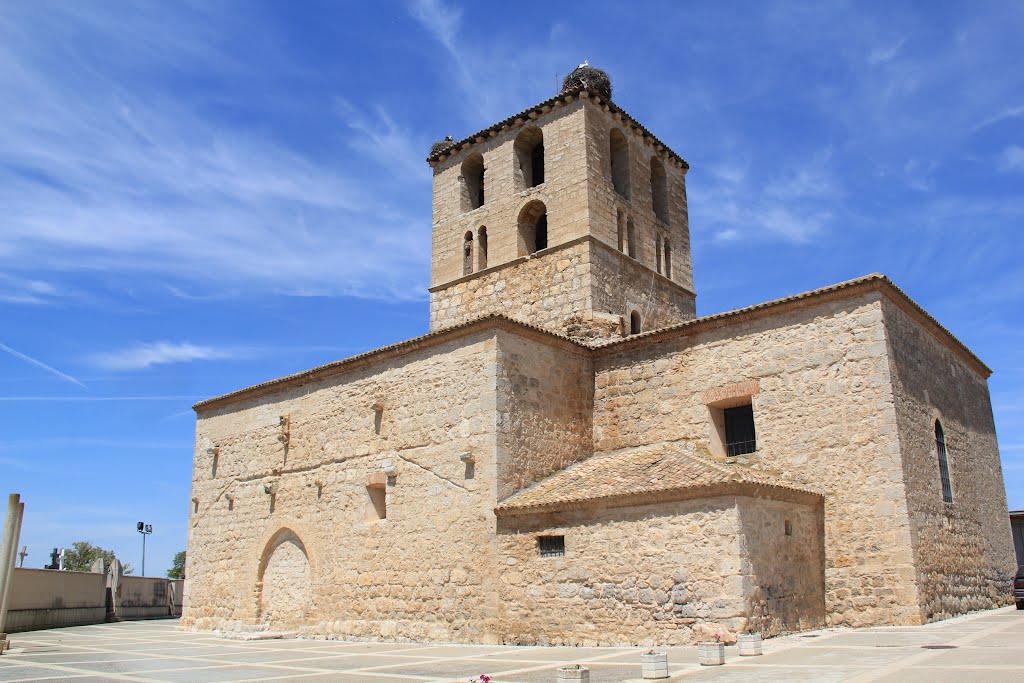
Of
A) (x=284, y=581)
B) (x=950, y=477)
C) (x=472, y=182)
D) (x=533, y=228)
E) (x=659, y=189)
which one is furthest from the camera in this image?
(x=659, y=189)

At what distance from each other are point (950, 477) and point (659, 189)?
11.2 metres

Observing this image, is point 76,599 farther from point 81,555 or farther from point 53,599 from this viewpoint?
point 81,555

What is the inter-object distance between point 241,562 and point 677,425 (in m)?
10.3

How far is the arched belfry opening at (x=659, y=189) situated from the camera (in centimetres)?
2220

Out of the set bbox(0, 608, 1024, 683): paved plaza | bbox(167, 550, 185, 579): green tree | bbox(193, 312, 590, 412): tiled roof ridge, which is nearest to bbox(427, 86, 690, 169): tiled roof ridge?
bbox(193, 312, 590, 412): tiled roof ridge

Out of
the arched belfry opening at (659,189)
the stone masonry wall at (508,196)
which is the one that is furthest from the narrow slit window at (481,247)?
the arched belfry opening at (659,189)

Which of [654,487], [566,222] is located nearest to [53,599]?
[566,222]

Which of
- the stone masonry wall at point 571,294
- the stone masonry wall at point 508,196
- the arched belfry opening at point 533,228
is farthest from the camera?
the arched belfry opening at point 533,228

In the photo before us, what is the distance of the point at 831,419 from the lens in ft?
42.4

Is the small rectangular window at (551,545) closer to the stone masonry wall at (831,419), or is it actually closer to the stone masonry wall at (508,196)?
the stone masonry wall at (831,419)

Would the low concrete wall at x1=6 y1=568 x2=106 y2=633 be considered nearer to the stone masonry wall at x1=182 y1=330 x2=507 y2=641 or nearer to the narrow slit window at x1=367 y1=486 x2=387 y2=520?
the stone masonry wall at x1=182 y1=330 x2=507 y2=641

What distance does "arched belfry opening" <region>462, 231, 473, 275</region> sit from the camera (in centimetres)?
2111

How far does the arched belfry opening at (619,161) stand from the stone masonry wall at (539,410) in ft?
21.2

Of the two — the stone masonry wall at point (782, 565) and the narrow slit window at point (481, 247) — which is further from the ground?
the narrow slit window at point (481, 247)
